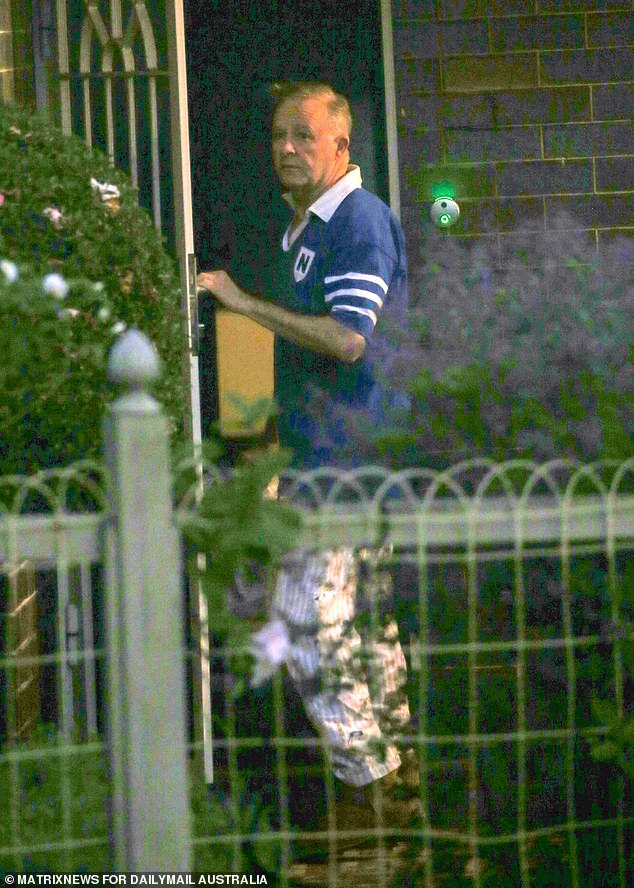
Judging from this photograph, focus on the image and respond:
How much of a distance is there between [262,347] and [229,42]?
122cm

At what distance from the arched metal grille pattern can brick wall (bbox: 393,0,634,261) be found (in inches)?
45.4

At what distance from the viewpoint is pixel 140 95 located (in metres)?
5.07

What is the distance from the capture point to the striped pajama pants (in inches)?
110

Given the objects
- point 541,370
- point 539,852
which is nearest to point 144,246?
point 541,370

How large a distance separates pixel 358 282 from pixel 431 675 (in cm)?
217

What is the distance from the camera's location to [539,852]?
2.95 metres

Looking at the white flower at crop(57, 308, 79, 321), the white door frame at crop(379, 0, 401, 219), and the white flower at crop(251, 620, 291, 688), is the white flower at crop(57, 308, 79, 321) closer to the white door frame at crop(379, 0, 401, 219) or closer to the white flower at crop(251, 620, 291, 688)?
the white flower at crop(251, 620, 291, 688)

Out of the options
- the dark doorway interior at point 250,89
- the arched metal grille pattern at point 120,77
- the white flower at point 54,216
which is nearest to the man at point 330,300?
the dark doorway interior at point 250,89

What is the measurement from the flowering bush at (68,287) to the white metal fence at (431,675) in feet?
0.69

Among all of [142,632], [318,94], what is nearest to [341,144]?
[318,94]

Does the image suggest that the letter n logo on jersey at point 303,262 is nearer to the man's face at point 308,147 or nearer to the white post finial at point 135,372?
the man's face at point 308,147

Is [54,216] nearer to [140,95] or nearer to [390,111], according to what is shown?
[140,95]

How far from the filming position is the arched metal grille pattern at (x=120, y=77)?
505 centimetres

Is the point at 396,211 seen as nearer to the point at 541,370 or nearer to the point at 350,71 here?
the point at 350,71
